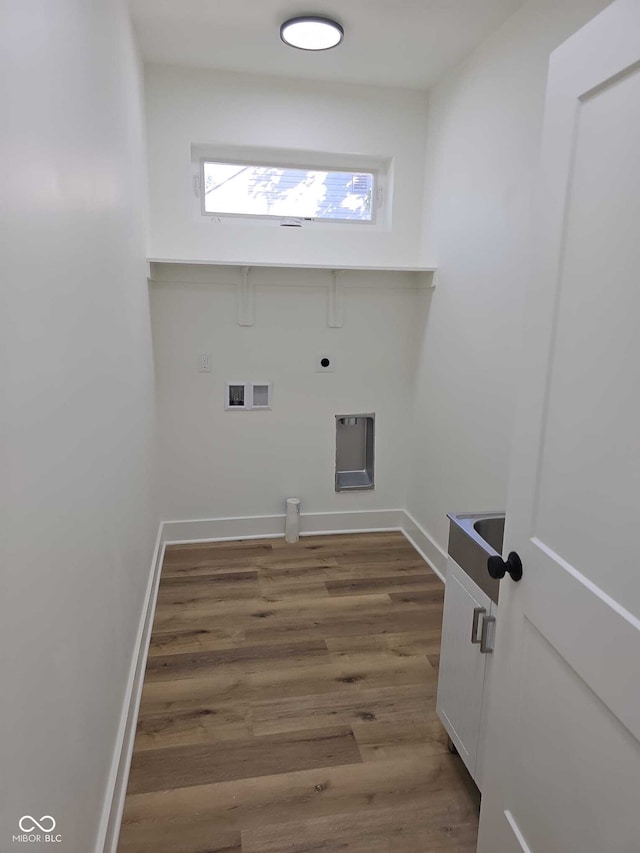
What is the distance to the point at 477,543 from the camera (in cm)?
164

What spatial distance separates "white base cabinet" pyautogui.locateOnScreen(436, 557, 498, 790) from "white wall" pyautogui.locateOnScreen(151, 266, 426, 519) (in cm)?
178

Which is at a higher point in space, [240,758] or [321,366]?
[321,366]

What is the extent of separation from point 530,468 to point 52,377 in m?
1.02

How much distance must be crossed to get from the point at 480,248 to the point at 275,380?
4.67ft

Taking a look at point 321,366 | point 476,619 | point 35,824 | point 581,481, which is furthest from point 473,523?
point 321,366

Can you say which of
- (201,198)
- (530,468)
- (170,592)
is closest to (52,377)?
(530,468)

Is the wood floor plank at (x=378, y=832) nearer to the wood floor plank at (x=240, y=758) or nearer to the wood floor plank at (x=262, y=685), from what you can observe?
the wood floor plank at (x=240, y=758)

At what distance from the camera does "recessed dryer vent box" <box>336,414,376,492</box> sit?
356 centimetres

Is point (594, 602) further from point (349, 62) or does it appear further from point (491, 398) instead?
point (349, 62)

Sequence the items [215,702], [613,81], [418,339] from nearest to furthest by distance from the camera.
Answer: [613,81]
[215,702]
[418,339]

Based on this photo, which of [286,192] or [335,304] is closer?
[286,192]

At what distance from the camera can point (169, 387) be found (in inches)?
128

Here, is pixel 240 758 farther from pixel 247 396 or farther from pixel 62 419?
pixel 247 396

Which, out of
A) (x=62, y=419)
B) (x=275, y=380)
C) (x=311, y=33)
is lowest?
(x=275, y=380)
